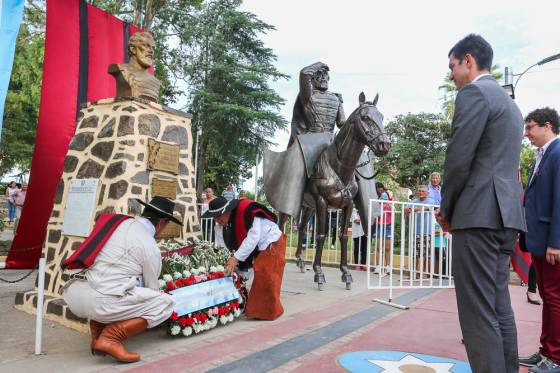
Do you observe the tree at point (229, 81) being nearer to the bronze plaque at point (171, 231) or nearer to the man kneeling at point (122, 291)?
the bronze plaque at point (171, 231)

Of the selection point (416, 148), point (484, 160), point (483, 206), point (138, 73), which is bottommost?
point (483, 206)

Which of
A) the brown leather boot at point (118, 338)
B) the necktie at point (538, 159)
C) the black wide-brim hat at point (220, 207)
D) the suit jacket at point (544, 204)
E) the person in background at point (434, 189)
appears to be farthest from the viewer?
the person in background at point (434, 189)

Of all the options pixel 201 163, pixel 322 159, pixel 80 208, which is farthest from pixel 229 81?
pixel 80 208

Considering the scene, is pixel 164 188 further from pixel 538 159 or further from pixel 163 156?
pixel 538 159

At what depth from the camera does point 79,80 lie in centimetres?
755

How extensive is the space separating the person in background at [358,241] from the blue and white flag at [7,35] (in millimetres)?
6620

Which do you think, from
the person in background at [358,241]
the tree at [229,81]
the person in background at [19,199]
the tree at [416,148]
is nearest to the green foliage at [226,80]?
the tree at [229,81]

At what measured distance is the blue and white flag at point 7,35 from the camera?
4625 millimetres

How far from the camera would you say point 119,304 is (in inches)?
134

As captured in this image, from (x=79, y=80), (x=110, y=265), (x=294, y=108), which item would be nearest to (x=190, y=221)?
(x=110, y=265)

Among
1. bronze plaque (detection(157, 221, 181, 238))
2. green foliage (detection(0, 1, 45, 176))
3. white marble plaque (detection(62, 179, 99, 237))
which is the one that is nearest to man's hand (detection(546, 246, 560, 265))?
bronze plaque (detection(157, 221, 181, 238))

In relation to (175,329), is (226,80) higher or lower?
higher

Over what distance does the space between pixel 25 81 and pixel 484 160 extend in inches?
628

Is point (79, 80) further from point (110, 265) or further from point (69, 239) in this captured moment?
point (110, 265)
